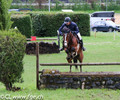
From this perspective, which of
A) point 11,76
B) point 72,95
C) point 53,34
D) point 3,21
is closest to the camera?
point 72,95

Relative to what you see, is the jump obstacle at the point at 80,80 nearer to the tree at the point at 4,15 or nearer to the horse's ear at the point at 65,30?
the horse's ear at the point at 65,30

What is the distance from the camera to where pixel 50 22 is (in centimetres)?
3641

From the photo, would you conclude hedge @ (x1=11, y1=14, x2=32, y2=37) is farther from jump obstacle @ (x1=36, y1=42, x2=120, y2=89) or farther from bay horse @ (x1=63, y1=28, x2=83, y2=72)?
jump obstacle @ (x1=36, y1=42, x2=120, y2=89)

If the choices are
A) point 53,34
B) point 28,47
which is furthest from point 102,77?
point 53,34

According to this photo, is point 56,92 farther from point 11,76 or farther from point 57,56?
point 57,56

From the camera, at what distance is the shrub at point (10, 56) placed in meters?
10.2

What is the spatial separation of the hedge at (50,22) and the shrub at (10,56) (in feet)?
84.8

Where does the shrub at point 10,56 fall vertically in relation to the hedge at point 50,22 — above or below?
above

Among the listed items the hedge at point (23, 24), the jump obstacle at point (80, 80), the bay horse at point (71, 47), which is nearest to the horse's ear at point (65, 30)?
the bay horse at point (71, 47)

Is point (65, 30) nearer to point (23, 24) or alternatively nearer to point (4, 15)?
point (4, 15)

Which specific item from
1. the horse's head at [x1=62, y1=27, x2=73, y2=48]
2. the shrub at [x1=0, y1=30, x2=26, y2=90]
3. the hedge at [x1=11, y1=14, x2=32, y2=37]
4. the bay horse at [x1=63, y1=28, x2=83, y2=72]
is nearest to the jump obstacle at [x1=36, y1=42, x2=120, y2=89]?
the shrub at [x1=0, y1=30, x2=26, y2=90]

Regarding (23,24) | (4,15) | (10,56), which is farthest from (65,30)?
(23,24)

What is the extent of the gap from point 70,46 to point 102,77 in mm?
4312

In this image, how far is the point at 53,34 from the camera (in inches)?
1443
